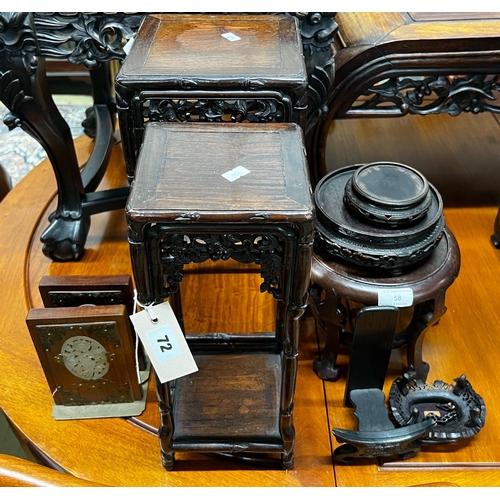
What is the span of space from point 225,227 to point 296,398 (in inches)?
19.9

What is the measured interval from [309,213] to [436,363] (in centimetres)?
61

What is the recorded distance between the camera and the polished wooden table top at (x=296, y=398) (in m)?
0.86

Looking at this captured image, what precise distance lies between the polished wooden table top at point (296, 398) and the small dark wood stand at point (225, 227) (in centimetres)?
6

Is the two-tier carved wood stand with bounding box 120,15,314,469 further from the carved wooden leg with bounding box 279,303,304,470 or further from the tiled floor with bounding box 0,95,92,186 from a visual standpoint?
the tiled floor with bounding box 0,95,92,186

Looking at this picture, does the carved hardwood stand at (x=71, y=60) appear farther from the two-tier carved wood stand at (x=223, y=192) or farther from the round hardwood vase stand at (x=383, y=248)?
the round hardwood vase stand at (x=383, y=248)

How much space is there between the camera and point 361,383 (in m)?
0.91

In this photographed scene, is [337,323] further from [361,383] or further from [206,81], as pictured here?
[206,81]

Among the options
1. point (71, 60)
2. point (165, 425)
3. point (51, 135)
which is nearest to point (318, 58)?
point (71, 60)

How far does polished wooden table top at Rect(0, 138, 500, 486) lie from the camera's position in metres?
0.86

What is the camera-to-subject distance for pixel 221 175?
64 centimetres

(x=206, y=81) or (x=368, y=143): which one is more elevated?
(x=206, y=81)

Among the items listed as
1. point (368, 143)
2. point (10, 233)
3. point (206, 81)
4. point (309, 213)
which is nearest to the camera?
point (309, 213)

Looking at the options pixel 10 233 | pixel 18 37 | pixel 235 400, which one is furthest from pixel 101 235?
pixel 235 400

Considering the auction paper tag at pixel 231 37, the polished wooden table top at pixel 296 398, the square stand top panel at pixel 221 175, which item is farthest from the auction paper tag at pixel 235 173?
the polished wooden table top at pixel 296 398
